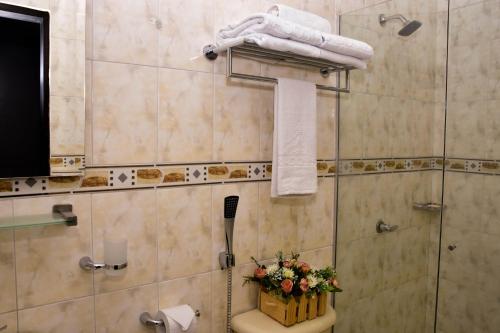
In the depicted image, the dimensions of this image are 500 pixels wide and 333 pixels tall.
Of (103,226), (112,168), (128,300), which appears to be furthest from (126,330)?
(112,168)

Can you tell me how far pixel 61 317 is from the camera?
4.00 ft

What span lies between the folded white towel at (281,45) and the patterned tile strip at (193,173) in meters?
0.47

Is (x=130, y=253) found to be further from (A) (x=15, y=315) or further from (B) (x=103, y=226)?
(A) (x=15, y=315)

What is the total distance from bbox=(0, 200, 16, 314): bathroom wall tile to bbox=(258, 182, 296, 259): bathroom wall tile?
933 millimetres

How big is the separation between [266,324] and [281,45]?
3.57 ft

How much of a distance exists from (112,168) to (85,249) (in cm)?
28

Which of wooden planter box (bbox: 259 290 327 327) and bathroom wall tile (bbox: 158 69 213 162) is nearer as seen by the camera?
bathroom wall tile (bbox: 158 69 213 162)

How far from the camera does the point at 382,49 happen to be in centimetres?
195

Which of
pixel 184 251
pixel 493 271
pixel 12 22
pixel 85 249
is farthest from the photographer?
pixel 493 271

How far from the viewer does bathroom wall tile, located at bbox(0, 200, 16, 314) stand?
112 centimetres

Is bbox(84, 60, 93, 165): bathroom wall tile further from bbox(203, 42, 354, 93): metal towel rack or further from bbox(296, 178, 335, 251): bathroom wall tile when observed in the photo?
bbox(296, 178, 335, 251): bathroom wall tile

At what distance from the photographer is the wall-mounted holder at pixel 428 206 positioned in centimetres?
202

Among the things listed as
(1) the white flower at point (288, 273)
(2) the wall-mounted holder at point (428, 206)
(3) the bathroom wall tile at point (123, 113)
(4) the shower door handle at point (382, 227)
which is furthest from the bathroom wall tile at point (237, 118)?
(2) the wall-mounted holder at point (428, 206)

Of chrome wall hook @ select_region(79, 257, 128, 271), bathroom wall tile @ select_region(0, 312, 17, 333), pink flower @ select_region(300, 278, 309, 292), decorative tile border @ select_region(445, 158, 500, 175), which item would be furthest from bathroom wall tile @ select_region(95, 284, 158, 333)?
decorative tile border @ select_region(445, 158, 500, 175)
